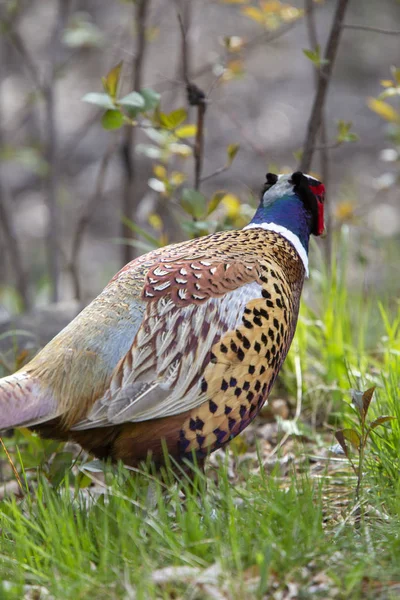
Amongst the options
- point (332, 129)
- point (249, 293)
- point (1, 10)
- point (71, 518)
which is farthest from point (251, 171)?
point (71, 518)

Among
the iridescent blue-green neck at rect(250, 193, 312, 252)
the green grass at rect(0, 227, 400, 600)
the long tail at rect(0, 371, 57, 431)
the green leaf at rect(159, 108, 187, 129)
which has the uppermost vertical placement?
the green leaf at rect(159, 108, 187, 129)

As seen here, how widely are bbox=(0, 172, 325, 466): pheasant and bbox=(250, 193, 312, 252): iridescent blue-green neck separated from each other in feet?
1.41

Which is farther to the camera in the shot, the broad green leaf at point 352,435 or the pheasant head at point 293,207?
the pheasant head at point 293,207

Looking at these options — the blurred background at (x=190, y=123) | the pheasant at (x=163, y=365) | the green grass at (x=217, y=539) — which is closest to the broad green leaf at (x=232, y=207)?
the pheasant at (x=163, y=365)

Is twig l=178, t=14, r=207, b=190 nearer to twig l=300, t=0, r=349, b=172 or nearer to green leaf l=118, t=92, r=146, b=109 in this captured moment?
green leaf l=118, t=92, r=146, b=109

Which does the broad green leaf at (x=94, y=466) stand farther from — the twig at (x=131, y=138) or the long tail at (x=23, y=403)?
the twig at (x=131, y=138)

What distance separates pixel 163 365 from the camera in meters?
2.83

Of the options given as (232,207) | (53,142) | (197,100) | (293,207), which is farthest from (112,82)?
(53,142)

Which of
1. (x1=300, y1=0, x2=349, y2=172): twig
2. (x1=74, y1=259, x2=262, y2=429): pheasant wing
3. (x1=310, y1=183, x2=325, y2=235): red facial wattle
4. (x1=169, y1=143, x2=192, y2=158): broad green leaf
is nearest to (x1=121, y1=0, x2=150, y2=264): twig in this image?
(x1=169, y1=143, x2=192, y2=158): broad green leaf

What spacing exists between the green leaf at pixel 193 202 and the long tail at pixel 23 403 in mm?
1343

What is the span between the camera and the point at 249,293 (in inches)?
115

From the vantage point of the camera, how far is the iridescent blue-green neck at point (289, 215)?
3.40 metres

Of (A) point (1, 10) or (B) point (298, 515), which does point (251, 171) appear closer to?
(A) point (1, 10)

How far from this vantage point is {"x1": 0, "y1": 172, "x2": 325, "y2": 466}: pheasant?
2764 millimetres
